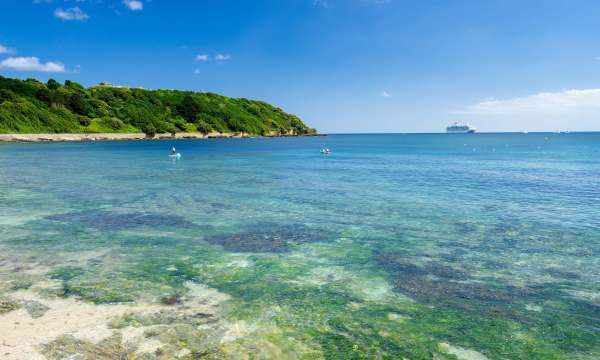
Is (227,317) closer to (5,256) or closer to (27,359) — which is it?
(27,359)

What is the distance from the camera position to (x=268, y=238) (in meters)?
18.3

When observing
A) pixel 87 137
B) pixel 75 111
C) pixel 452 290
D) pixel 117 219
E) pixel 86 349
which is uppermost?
pixel 75 111

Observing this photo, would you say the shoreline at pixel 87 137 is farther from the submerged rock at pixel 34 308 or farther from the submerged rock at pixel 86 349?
the submerged rock at pixel 86 349

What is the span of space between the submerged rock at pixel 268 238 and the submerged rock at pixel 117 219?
3536mm

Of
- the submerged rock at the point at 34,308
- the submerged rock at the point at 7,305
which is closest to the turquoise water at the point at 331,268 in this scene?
the submerged rock at the point at 34,308

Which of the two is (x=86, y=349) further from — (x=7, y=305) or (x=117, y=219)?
(x=117, y=219)

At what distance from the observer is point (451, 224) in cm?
2148

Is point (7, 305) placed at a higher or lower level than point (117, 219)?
higher

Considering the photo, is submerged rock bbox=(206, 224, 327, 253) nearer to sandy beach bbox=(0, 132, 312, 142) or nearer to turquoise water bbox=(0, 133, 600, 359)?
turquoise water bbox=(0, 133, 600, 359)

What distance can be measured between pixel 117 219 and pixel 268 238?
944 cm

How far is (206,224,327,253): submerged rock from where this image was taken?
16.7m

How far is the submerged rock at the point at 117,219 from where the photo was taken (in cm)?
2047

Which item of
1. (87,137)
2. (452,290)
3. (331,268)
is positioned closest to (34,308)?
(331,268)

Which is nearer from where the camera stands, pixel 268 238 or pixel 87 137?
pixel 268 238
